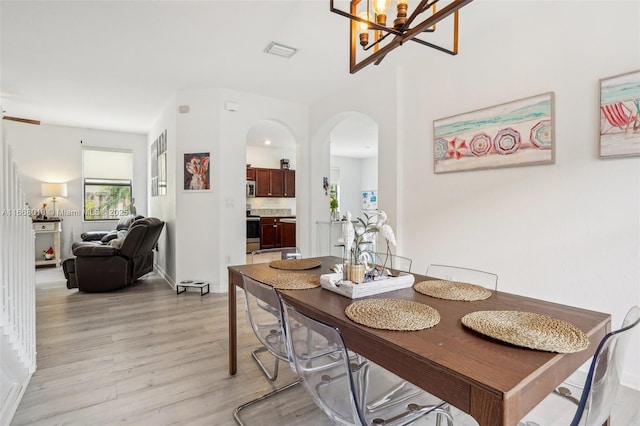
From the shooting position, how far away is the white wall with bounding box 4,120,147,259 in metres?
6.02

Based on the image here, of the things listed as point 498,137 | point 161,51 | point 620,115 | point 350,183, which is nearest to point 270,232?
point 350,183

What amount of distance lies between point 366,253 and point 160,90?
3980mm

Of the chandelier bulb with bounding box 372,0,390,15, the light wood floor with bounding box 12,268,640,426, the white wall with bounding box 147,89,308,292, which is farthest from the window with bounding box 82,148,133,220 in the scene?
the chandelier bulb with bounding box 372,0,390,15

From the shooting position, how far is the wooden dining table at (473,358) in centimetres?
81

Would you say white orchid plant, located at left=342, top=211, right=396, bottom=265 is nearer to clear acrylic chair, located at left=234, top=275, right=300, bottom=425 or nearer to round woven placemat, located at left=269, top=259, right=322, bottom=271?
clear acrylic chair, located at left=234, top=275, right=300, bottom=425

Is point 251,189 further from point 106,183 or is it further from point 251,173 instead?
point 106,183

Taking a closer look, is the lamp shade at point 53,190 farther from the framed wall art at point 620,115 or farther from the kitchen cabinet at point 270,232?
the framed wall art at point 620,115

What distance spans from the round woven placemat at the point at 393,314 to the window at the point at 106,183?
6709 mm

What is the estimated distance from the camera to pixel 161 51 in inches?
127

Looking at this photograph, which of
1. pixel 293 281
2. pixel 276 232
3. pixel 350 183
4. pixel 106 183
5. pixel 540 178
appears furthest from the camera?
pixel 350 183

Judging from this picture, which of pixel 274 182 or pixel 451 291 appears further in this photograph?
pixel 274 182

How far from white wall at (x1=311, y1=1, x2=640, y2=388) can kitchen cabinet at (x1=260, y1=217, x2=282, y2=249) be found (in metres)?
5.22

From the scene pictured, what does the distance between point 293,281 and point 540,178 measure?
199 centimetres

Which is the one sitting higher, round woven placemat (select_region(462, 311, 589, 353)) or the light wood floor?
round woven placemat (select_region(462, 311, 589, 353))
